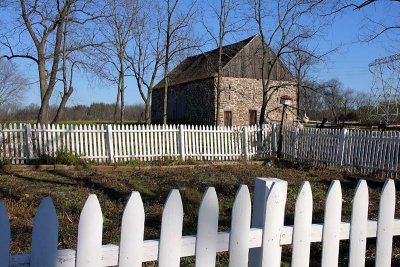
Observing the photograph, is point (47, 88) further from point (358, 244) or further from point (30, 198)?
point (358, 244)

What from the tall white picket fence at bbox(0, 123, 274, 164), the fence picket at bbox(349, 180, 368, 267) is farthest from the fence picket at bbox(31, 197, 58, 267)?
the tall white picket fence at bbox(0, 123, 274, 164)

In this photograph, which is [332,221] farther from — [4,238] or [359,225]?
[4,238]

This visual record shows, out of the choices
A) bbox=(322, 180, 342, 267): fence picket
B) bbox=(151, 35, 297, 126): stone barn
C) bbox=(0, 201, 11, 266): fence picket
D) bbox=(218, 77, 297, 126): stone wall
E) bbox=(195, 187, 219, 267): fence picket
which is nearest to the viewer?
bbox=(0, 201, 11, 266): fence picket

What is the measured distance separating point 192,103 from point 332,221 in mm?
32391

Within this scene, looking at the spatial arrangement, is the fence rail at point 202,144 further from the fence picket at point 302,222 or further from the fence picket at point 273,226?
the fence picket at point 273,226

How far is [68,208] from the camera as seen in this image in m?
6.29

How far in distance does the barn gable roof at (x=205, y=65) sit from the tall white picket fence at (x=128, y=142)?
42.5ft

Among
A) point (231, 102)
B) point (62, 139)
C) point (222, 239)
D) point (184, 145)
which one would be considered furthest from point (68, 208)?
point (231, 102)

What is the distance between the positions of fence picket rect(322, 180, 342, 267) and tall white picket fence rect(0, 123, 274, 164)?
12208 millimetres

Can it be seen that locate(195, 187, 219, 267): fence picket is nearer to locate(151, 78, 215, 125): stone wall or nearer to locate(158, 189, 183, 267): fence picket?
locate(158, 189, 183, 267): fence picket

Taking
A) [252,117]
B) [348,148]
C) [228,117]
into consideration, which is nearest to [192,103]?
[228,117]

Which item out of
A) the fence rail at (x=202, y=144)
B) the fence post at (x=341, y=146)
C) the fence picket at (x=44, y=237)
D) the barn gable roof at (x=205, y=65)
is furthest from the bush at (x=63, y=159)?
the barn gable roof at (x=205, y=65)

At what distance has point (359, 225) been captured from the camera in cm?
253

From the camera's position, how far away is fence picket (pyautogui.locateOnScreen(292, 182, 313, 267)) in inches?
91.8
